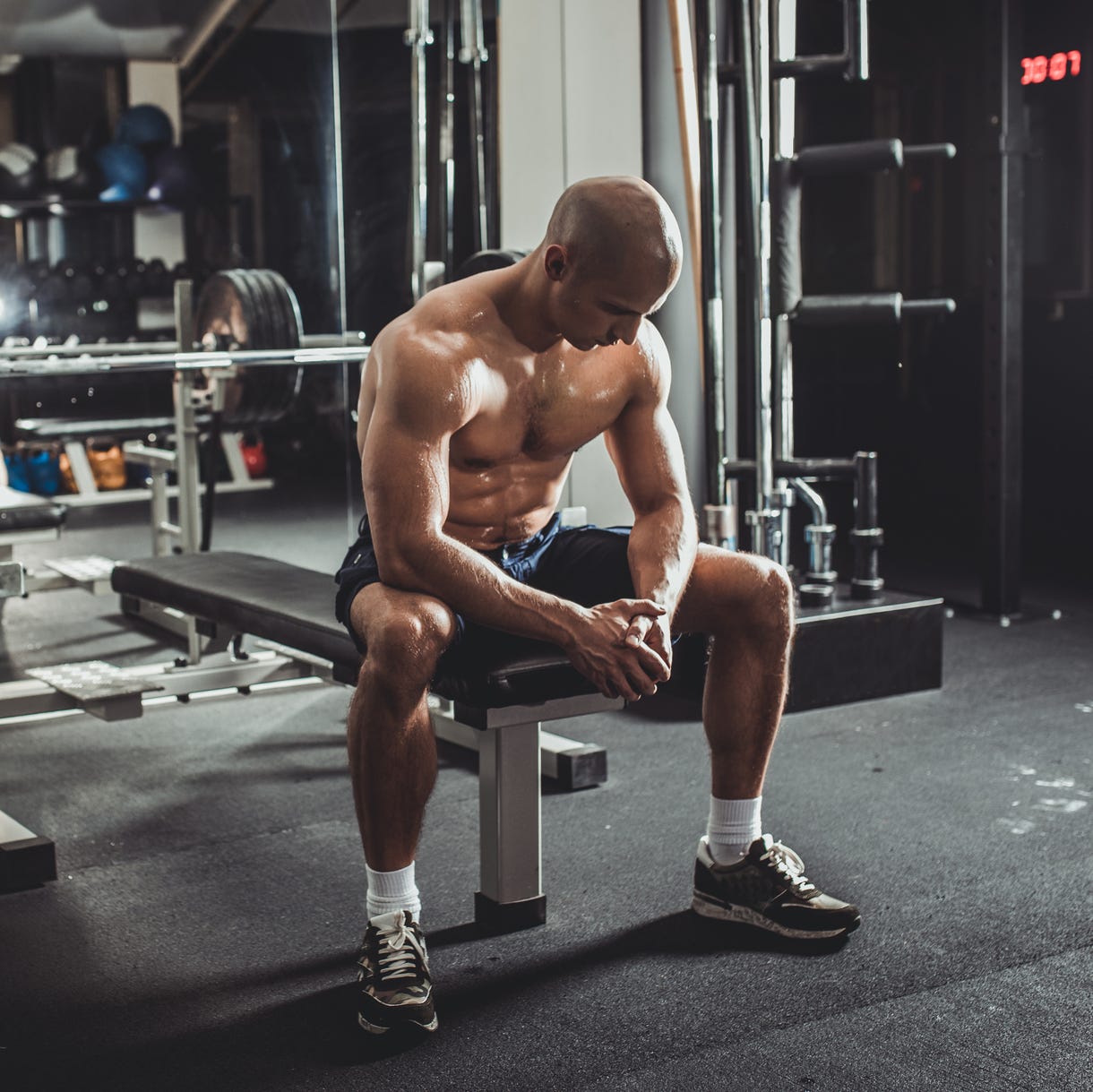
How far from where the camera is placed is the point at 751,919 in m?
1.97

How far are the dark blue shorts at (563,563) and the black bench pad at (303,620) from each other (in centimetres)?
15

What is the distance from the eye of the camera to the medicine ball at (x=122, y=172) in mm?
5715

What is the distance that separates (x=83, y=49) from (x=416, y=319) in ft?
14.0

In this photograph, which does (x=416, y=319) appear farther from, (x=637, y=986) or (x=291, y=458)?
(x=291, y=458)

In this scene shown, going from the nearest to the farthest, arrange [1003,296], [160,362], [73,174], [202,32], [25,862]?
[25,862], [160,362], [1003,296], [202,32], [73,174]

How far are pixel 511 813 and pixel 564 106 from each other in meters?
2.11

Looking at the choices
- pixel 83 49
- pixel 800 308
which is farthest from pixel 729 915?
pixel 83 49

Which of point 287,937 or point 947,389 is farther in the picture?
point 947,389

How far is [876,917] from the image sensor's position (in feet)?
6.59

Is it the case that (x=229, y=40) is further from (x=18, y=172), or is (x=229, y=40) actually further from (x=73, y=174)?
(x=73, y=174)

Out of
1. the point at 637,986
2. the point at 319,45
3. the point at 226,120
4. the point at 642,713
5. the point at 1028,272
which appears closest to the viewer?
the point at 637,986

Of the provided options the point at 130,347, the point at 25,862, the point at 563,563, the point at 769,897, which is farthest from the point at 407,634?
the point at 130,347

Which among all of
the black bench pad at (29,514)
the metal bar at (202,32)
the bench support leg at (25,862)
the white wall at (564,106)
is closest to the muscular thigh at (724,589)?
the bench support leg at (25,862)

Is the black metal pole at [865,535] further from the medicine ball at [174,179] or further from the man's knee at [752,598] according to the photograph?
the medicine ball at [174,179]
